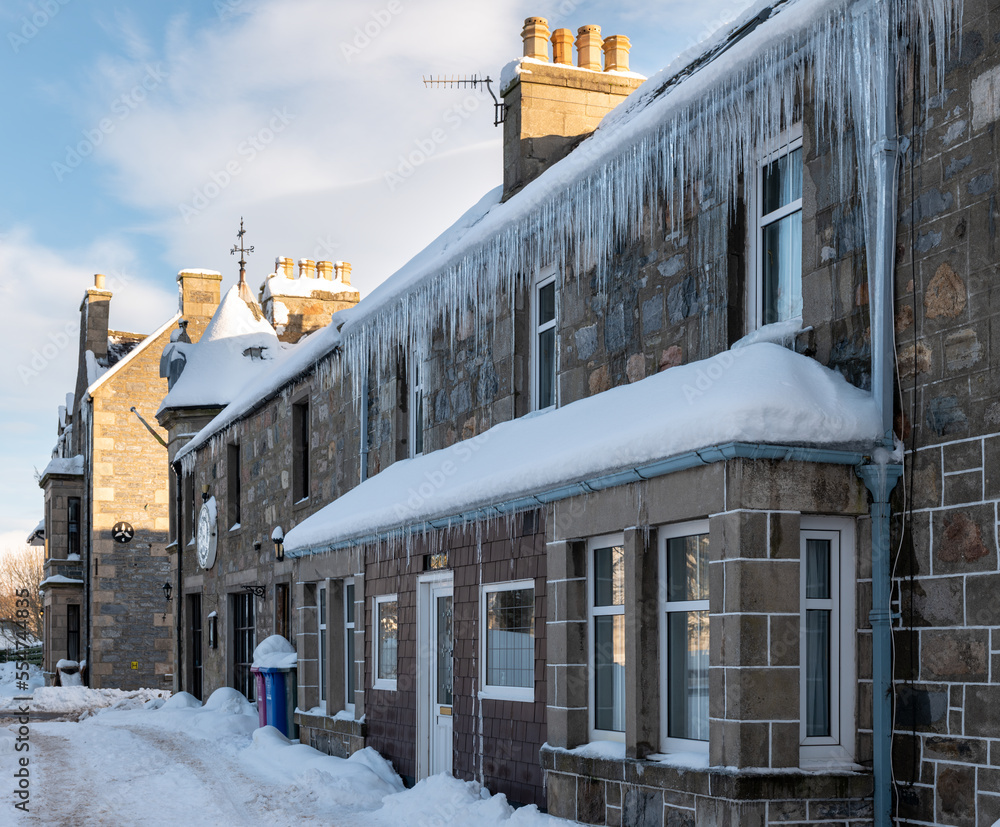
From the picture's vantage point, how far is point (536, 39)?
38.7 feet

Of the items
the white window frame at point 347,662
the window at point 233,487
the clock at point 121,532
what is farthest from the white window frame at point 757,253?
the clock at point 121,532

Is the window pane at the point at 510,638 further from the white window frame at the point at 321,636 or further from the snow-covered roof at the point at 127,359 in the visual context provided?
the snow-covered roof at the point at 127,359

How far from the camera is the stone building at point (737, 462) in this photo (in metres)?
6.05

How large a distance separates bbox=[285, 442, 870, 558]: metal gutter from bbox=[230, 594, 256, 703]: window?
9495 mm

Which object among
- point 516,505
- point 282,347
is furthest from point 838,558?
point 282,347

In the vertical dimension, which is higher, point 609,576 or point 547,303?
point 547,303

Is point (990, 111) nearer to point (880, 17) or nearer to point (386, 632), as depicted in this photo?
point (880, 17)

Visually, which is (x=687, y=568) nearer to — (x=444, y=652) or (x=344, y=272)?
(x=444, y=652)

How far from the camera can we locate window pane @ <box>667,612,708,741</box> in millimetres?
7066

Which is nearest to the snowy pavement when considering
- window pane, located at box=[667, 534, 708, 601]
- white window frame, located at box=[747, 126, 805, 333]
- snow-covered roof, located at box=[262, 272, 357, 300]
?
window pane, located at box=[667, 534, 708, 601]

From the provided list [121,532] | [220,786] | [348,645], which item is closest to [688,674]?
[220,786]

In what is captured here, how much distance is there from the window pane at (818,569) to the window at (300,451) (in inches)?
430

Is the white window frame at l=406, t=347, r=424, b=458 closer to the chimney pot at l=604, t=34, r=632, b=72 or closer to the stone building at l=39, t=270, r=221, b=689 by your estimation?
the chimney pot at l=604, t=34, r=632, b=72

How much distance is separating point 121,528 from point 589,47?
20.9 meters
